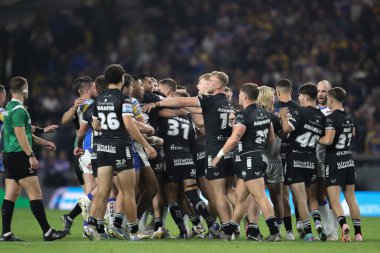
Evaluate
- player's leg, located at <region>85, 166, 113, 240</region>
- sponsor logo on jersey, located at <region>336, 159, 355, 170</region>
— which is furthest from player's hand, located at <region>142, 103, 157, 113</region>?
sponsor logo on jersey, located at <region>336, 159, 355, 170</region>

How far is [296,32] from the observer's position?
1132 inches

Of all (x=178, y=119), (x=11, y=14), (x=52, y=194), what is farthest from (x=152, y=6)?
(x=178, y=119)

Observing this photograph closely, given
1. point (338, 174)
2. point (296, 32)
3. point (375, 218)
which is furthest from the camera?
point (296, 32)

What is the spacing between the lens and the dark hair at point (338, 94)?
1438 centimetres

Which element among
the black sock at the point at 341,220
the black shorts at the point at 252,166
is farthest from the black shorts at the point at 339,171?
the black shorts at the point at 252,166

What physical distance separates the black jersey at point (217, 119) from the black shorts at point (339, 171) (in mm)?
1692

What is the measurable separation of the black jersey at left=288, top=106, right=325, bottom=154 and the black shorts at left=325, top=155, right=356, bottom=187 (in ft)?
1.27

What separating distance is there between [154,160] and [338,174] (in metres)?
2.96

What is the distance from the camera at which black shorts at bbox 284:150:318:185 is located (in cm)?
1452

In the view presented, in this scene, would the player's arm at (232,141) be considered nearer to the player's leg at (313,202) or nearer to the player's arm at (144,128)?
the player's arm at (144,128)

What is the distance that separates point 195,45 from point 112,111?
17285 mm

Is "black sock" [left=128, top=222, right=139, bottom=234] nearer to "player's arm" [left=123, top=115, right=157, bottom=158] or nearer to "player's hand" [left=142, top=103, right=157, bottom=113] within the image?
"player's arm" [left=123, top=115, right=157, bottom=158]

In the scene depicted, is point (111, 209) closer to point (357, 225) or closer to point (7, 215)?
point (7, 215)

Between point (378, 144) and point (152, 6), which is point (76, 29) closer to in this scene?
point (152, 6)
